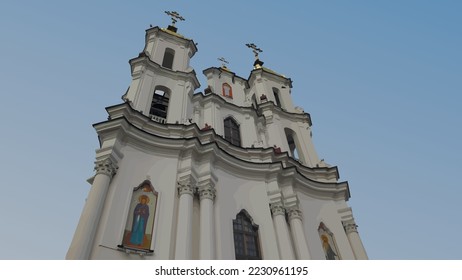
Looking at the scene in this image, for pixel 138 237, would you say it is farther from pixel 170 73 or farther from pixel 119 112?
pixel 170 73

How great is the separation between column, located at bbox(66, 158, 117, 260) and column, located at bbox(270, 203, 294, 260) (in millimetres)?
7382

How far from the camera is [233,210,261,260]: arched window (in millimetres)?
14420

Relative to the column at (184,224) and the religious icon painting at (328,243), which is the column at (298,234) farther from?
A: the column at (184,224)

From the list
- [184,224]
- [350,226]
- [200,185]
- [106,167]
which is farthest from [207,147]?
[350,226]

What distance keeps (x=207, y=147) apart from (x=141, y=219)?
4.93 m

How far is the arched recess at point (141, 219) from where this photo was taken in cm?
1273

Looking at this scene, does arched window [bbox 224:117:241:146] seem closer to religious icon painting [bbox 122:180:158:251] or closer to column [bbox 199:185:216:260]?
column [bbox 199:185:216:260]

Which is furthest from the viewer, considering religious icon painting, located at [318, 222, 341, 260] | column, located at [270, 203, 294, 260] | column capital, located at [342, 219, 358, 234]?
column capital, located at [342, 219, 358, 234]

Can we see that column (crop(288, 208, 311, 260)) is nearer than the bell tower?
Yes

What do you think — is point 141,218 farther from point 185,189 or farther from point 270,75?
point 270,75

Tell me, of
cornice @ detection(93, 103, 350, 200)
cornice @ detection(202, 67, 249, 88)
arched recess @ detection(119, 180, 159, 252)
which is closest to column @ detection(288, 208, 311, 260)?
cornice @ detection(93, 103, 350, 200)

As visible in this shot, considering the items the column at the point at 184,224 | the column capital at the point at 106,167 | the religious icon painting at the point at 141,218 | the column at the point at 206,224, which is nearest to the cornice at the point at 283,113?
the column at the point at 206,224

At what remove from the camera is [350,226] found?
18.1 m

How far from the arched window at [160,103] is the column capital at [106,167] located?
594cm
